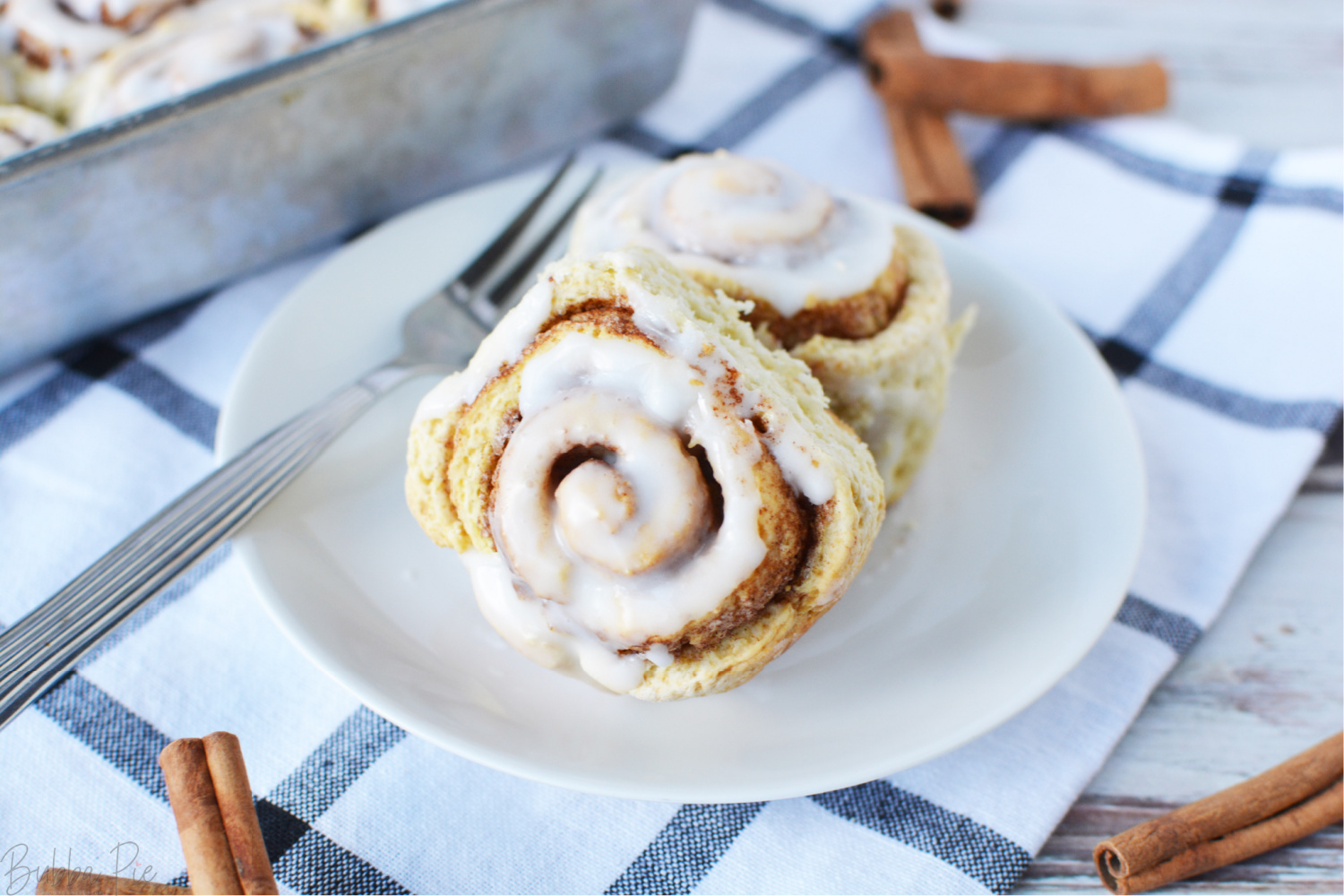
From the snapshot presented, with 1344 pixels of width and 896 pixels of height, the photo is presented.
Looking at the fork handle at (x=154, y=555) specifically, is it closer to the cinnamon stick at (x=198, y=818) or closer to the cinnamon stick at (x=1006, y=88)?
the cinnamon stick at (x=198, y=818)

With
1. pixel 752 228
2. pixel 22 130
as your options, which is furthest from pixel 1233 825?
pixel 22 130

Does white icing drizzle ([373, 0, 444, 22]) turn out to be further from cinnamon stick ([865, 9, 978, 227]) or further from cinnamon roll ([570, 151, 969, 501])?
cinnamon stick ([865, 9, 978, 227])

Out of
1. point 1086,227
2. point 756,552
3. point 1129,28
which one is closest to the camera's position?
point 756,552

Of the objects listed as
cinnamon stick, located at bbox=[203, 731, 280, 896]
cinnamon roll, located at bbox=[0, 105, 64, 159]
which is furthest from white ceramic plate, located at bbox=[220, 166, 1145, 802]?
cinnamon roll, located at bbox=[0, 105, 64, 159]

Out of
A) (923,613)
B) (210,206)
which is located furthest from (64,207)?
(923,613)

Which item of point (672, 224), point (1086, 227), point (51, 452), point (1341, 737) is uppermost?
point (672, 224)

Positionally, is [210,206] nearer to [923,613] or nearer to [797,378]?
[797,378]

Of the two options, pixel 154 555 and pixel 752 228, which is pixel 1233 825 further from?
pixel 154 555
